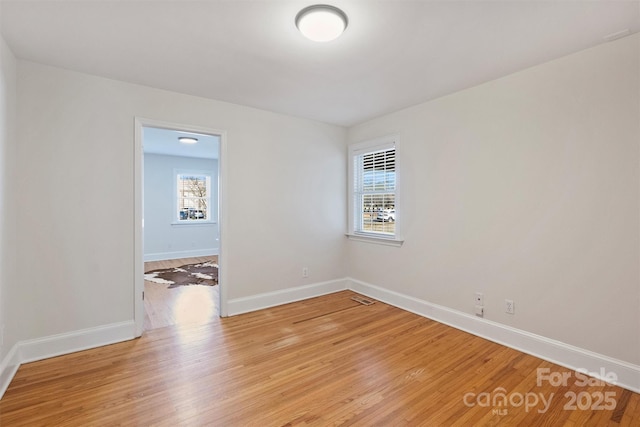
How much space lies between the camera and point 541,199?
8.01 feet

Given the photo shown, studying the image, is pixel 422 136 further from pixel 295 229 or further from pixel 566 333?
pixel 566 333

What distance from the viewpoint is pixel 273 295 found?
146 inches

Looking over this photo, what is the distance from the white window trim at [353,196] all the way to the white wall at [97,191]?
1.16m

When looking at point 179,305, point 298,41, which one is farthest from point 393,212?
point 179,305

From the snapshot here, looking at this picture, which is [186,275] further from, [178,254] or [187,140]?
[187,140]

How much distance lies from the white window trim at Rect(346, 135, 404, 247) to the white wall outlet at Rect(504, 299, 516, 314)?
4.14ft

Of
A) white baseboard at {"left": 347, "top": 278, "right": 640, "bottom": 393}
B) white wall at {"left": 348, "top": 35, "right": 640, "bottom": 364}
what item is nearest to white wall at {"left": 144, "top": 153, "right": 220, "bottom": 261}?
white baseboard at {"left": 347, "top": 278, "right": 640, "bottom": 393}

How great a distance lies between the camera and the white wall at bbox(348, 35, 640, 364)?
6.78 feet

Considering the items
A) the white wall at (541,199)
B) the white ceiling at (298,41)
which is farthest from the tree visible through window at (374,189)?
the white ceiling at (298,41)

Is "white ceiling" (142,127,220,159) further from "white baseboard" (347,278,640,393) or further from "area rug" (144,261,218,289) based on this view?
"white baseboard" (347,278,640,393)

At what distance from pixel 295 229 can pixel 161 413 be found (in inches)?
96.8

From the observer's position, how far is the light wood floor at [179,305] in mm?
3236

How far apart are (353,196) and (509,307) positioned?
2.36 m

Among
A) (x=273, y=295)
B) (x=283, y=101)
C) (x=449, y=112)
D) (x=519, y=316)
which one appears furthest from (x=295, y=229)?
(x=519, y=316)
